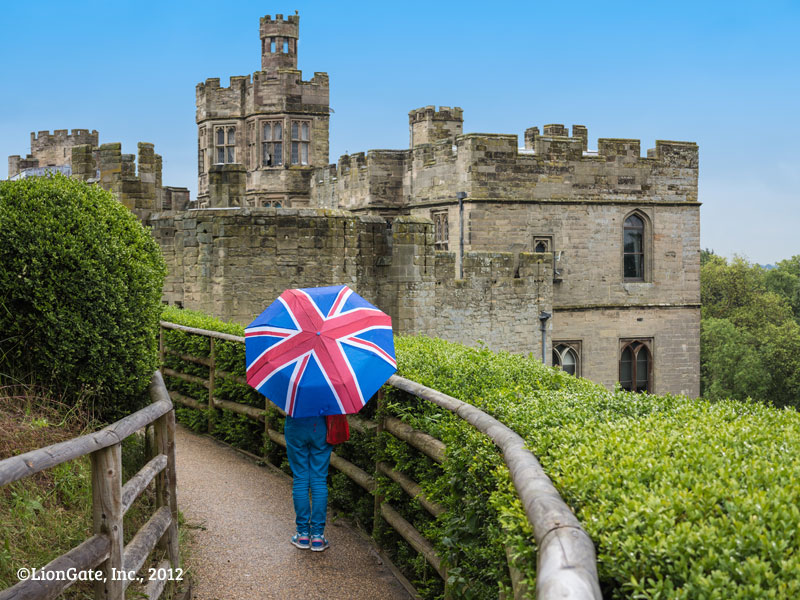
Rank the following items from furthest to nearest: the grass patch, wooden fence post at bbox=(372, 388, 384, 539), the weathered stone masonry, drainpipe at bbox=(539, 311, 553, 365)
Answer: the weathered stone masonry
drainpipe at bbox=(539, 311, 553, 365)
wooden fence post at bbox=(372, 388, 384, 539)
the grass patch

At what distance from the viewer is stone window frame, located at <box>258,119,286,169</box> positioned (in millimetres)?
33281

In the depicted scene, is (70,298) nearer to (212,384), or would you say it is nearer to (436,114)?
(212,384)

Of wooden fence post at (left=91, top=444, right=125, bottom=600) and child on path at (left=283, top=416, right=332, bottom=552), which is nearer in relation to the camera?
wooden fence post at (left=91, top=444, right=125, bottom=600)

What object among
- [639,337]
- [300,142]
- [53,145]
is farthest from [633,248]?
[53,145]

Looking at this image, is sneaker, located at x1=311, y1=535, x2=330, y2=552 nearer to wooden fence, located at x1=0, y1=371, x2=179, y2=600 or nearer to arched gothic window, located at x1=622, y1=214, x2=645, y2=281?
wooden fence, located at x1=0, y1=371, x2=179, y2=600

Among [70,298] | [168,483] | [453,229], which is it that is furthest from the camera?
[453,229]

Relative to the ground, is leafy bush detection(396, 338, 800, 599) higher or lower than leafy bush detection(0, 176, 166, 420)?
lower

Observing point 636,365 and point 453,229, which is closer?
point 453,229

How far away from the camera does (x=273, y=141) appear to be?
3341 centimetres

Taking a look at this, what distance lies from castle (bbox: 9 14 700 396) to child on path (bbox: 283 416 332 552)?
27.6 ft

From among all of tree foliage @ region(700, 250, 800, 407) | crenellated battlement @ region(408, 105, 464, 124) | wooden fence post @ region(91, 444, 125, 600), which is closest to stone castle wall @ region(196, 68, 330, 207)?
crenellated battlement @ region(408, 105, 464, 124)

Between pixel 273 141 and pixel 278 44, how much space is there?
170 inches

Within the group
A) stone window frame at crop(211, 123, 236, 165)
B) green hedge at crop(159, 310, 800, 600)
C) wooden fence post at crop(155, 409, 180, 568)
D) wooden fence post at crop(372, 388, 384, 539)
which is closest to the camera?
green hedge at crop(159, 310, 800, 600)

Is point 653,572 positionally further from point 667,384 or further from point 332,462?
point 667,384
